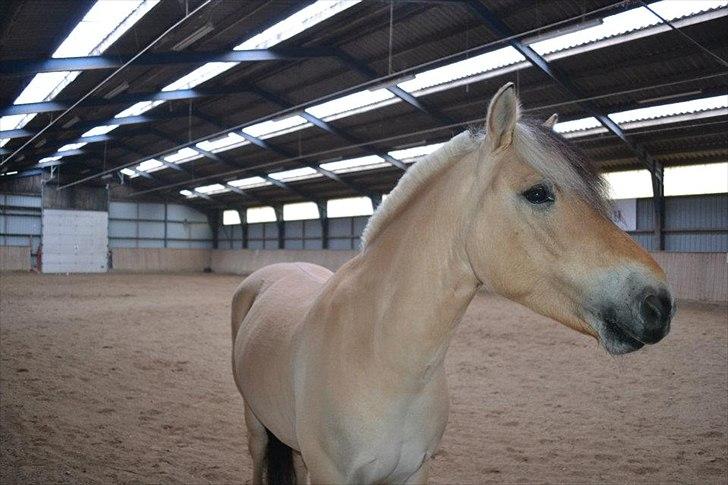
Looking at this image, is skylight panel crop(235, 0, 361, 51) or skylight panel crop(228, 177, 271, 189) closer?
skylight panel crop(235, 0, 361, 51)

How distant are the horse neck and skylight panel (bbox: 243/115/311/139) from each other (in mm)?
A: 17469

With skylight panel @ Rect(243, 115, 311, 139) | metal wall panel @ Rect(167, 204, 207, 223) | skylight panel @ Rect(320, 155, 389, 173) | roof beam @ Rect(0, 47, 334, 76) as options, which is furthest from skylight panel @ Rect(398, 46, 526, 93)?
metal wall panel @ Rect(167, 204, 207, 223)

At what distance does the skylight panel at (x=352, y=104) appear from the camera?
15672 millimetres

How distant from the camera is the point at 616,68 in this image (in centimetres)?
1225

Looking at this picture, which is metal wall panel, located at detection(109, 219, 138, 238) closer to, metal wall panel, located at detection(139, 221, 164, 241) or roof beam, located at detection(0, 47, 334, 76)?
metal wall panel, located at detection(139, 221, 164, 241)

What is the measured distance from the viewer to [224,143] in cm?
2280

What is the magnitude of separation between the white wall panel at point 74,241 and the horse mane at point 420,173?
31.0m

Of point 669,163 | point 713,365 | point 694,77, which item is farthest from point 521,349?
point 669,163

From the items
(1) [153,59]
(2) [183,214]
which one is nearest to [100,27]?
(1) [153,59]

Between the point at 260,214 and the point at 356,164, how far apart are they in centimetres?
1341

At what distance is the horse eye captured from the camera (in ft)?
4.99

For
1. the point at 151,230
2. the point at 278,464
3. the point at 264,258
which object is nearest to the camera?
the point at 278,464

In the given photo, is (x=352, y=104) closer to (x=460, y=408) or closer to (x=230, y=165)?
(x=230, y=165)

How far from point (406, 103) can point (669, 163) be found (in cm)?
915
